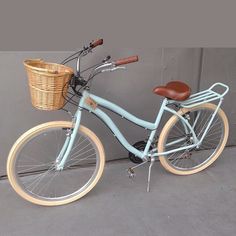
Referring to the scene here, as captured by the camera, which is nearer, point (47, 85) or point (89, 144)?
point (47, 85)

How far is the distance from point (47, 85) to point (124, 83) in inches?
46.7

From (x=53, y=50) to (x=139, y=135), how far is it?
140cm

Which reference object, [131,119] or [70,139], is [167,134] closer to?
[131,119]

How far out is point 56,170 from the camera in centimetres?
309

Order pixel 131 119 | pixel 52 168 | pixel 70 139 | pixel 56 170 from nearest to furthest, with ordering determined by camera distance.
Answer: pixel 70 139
pixel 56 170
pixel 131 119
pixel 52 168

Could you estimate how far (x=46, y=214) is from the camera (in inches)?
118

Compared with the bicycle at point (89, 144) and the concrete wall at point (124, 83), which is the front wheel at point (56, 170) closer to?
the bicycle at point (89, 144)

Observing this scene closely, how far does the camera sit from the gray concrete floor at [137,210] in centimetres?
285

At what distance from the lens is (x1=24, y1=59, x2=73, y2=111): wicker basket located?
8.23ft

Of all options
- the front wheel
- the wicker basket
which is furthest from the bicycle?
the wicker basket

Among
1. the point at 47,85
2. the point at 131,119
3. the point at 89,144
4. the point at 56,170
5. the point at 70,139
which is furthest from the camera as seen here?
the point at 89,144

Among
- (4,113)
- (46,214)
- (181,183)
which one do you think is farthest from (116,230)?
(4,113)

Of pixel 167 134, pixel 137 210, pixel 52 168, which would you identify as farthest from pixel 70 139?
pixel 167 134

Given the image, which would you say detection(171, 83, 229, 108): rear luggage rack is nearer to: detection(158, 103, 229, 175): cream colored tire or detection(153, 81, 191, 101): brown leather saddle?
detection(158, 103, 229, 175): cream colored tire
